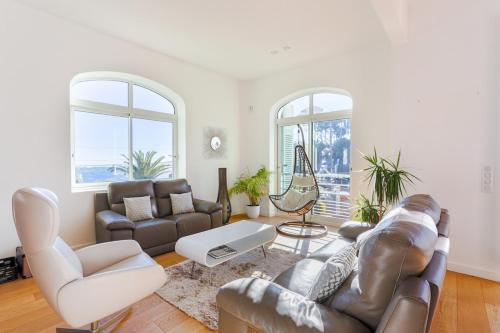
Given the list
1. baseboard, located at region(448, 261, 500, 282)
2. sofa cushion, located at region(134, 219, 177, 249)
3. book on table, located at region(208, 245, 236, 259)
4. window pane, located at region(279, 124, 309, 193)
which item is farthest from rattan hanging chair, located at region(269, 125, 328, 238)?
sofa cushion, located at region(134, 219, 177, 249)

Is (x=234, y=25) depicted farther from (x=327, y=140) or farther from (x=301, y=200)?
(x=301, y=200)

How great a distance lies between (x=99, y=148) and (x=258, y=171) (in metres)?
2.98

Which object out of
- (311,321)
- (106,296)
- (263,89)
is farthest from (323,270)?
(263,89)

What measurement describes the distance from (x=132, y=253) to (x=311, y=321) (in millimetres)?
1683

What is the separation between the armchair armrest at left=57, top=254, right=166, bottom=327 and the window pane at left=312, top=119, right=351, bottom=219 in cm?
370

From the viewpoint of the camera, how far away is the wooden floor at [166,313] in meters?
1.97

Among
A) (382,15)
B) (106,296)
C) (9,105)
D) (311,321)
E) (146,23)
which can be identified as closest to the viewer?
(311,321)

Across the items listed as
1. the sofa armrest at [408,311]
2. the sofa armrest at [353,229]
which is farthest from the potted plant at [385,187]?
the sofa armrest at [408,311]

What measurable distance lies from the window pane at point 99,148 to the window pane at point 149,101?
41 centimetres

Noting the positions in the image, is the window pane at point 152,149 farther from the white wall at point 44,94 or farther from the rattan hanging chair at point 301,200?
the rattan hanging chair at point 301,200

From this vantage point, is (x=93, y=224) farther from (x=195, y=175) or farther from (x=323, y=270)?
(x=323, y=270)

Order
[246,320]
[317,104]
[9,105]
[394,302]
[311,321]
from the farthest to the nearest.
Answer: [317,104] → [9,105] → [246,320] → [311,321] → [394,302]

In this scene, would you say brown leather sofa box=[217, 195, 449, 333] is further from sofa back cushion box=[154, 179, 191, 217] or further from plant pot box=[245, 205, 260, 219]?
plant pot box=[245, 205, 260, 219]

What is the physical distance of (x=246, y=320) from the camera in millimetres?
1287
